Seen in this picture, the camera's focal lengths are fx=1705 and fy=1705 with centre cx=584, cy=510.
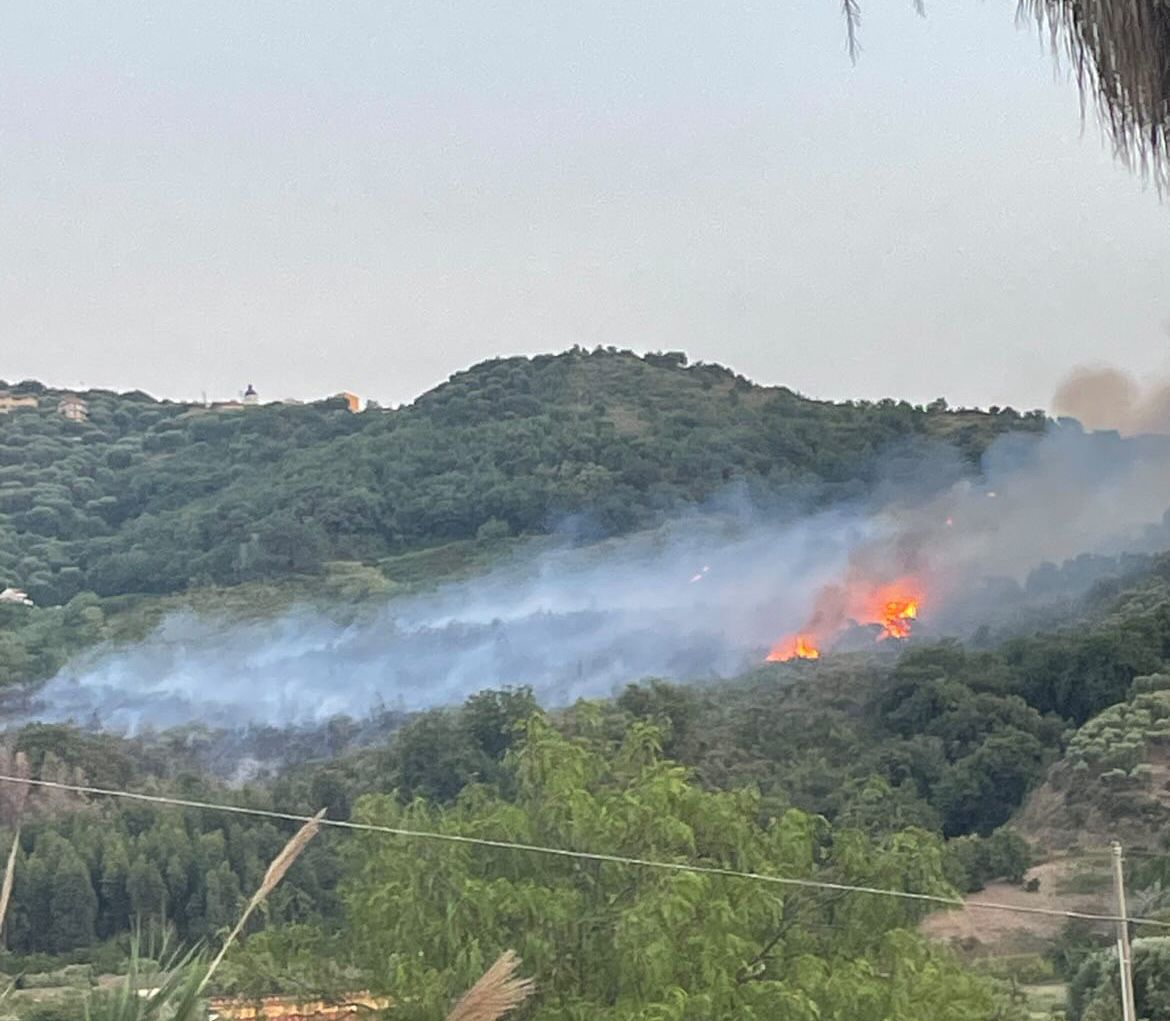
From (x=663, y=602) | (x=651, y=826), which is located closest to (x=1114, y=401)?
(x=663, y=602)

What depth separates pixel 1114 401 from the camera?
6082 mm

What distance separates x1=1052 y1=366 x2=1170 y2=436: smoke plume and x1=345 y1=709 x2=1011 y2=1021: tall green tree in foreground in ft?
5.25

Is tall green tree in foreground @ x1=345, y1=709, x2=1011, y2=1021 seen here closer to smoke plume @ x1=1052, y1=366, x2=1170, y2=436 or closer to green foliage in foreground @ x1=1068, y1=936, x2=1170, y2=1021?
green foliage in foreground @ x1=1068, y1=936, x2=1170, y2=1021

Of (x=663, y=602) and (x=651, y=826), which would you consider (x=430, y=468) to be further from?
(x=651, y=826)

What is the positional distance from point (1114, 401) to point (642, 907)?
249cm

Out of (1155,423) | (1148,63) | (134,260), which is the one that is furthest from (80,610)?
(1148,63)

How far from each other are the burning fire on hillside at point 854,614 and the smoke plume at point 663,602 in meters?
0.03

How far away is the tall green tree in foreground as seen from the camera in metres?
5.26

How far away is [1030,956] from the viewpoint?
5.45 metres

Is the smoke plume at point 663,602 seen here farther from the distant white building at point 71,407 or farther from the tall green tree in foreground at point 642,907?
the distant white building at point 71,407

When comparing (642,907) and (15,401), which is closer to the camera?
(642,907)

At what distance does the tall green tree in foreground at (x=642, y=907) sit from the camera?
207 inches

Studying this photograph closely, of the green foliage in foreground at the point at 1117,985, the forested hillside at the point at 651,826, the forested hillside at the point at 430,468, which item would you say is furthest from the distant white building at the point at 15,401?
the green foliage in foreground at the point at 1117,985

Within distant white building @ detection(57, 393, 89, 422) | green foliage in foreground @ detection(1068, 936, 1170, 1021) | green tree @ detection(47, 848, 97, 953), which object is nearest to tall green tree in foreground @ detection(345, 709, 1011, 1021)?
green foliage in foreground @ detection(1068, 936, 1170, 1021)
